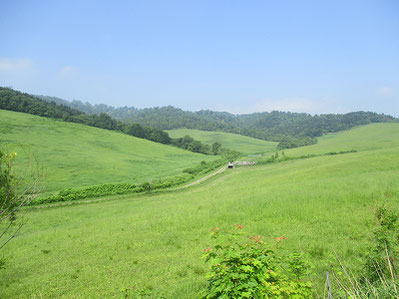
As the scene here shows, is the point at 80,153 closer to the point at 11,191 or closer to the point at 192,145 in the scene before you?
the point at 11,191

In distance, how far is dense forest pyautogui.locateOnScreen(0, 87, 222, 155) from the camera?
101 m

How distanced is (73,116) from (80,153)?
173ft

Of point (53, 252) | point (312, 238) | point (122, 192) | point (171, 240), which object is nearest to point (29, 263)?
point (53, 252)

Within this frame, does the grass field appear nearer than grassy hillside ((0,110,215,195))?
Yes

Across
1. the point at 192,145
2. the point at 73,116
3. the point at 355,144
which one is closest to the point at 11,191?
the point at 355,144

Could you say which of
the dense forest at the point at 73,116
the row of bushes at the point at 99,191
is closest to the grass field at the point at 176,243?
the row of bushes at the point at 99,191

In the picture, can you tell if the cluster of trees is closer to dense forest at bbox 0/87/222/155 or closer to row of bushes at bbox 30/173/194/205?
dense forest at bbox 0/87/222/155

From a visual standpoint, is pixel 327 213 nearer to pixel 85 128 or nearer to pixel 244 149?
pixel 85 128

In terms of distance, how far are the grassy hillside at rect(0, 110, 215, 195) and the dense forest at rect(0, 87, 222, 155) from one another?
398 inches

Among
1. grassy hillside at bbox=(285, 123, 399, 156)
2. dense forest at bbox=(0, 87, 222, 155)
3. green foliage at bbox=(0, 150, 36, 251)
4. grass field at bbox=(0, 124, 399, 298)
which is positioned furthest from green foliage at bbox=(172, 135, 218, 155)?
green foliage at bbox=(0, 150, 36, 251)

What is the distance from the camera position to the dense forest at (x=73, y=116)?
333 feet

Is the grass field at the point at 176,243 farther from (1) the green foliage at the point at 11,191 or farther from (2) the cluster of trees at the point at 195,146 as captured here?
(2) the cluster of trees at the point at 195,146

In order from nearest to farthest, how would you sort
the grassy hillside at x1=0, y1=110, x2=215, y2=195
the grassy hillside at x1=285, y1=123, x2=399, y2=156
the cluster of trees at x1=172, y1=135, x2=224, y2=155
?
the grassy hillside at x1=0, y1=110, x2=215, y2=195, the grassy hillside at x1=285, y1=123, x2=399, y2=156, the cluster of trees at x1=172, y1=135, x2=224, y2=155

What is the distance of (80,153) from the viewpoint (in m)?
75.8
